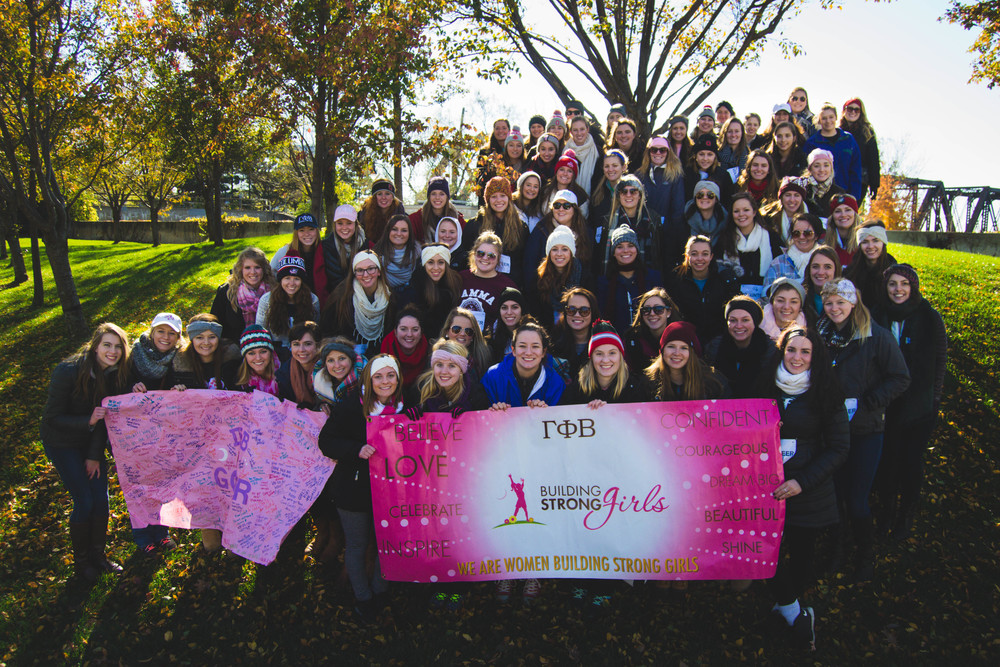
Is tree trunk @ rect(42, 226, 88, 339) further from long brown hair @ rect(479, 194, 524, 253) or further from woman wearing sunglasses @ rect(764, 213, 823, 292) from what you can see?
woman wearing sunglasses @ rect(764, 213, 823, 292)

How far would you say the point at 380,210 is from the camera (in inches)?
288

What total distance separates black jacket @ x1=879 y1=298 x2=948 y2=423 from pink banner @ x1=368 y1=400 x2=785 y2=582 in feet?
5.69

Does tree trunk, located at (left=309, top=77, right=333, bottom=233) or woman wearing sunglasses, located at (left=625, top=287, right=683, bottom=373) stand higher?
tree trunk, located at (left=309, top=77, right=333, bottom=233)

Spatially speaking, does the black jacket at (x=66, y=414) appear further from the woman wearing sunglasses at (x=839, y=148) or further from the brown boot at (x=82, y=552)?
the woman wearing sunglasses at (x=839, y=148)

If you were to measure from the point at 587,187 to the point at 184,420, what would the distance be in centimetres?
571

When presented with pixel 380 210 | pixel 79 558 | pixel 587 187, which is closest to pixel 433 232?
pixel 380 210

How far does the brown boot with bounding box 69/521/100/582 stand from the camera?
16.5ft

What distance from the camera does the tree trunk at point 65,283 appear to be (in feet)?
33.2

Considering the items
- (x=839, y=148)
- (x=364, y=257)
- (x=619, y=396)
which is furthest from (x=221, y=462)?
(x=839, y=148)

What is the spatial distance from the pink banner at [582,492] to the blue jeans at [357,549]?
0.16 meters

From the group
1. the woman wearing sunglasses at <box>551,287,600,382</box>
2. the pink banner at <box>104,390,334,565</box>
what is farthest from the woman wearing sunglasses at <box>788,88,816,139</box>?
the pink banner at <box>104,390,334,565</box>

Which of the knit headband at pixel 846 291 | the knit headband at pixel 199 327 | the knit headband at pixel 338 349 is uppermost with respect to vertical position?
the knit headband at pixel 846 291

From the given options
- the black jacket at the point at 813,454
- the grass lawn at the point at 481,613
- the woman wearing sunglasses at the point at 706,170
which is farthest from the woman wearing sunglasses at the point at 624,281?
the grass lawn at the point at 481,613

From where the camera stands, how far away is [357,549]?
14.9 ft
